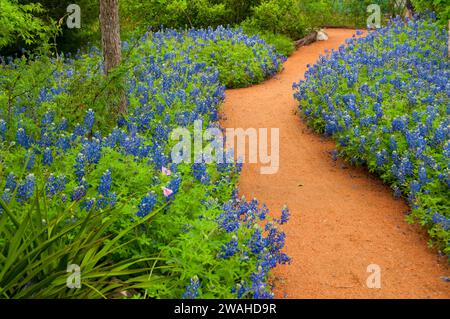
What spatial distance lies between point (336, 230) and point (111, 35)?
13.1ft

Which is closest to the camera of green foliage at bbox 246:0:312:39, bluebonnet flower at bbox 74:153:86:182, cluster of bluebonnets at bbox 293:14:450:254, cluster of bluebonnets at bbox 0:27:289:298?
cluster of bluebonnets at bbox 0:27:289:298

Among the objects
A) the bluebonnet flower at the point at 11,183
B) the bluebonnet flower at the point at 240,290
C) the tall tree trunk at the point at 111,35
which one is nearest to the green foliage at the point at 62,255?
the bluebonnet flower at the point at 11,183

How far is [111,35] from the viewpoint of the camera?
24.7ft

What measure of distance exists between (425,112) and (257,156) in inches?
95.6

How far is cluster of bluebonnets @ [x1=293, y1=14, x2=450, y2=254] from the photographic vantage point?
19.7 ft

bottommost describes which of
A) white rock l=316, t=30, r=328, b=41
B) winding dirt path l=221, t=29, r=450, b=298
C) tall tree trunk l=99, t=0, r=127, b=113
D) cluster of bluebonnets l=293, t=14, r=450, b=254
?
white rock l=316, t=30, r=328, b=41

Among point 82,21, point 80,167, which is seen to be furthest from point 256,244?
point 82,21

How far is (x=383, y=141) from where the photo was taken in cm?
716

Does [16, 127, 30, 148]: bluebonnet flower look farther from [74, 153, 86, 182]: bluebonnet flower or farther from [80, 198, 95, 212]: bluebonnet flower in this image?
[80, 198, 95, 212]: bluebonnet flower

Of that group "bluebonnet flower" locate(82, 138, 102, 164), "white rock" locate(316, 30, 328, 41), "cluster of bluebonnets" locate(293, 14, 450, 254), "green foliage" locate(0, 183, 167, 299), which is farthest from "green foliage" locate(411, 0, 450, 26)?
"green foliage" locate(0, 183, 167, 299)

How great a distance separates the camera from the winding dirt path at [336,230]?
5027 mm

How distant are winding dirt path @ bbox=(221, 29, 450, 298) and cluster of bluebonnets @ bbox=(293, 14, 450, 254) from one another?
0.76ft

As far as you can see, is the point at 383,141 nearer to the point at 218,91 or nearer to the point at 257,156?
the point at 257,156
